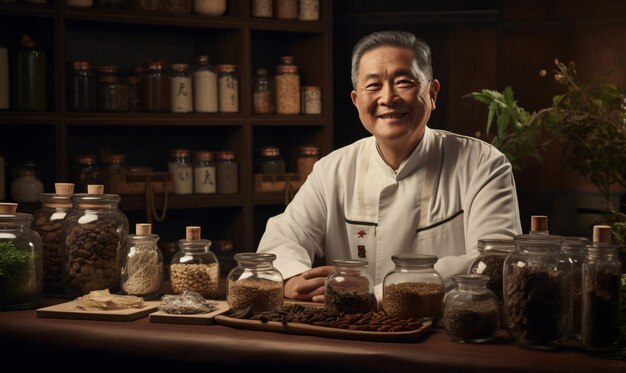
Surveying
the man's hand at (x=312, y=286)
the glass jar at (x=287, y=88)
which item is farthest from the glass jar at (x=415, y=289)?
the glass jar at (x=287, y=88)

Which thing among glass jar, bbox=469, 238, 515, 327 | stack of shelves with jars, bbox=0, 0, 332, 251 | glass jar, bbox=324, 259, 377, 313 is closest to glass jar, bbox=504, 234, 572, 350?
glass jar, bbox=469, 238, 515, 327

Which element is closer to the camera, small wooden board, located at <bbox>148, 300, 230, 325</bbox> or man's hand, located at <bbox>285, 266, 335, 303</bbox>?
small wooden board, located at <bbox>148, 300, 230, 325</bbox>

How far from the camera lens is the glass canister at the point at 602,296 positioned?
5.51 feet

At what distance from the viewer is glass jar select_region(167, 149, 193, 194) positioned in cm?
407

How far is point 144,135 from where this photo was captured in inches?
171

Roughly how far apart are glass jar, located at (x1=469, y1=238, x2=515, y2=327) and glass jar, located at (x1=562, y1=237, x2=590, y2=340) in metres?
0.14

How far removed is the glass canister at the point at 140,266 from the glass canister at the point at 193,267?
0.06 meters

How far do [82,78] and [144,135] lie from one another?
1.92 feet

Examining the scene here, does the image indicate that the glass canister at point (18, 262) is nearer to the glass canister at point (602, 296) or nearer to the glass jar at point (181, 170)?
the glass canister at point (602, 296)

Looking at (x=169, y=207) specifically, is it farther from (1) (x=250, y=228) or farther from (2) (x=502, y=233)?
(2) (x=502, y=233)

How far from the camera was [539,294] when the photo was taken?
1.71 metres

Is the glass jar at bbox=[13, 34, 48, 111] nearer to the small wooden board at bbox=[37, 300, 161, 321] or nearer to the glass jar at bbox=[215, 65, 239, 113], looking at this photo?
the glass jar at bbox=[215, 65, 239, 113]

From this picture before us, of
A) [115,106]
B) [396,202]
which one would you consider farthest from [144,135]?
[396,202]

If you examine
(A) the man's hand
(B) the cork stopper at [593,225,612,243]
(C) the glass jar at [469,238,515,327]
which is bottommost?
(A) the man's hand
